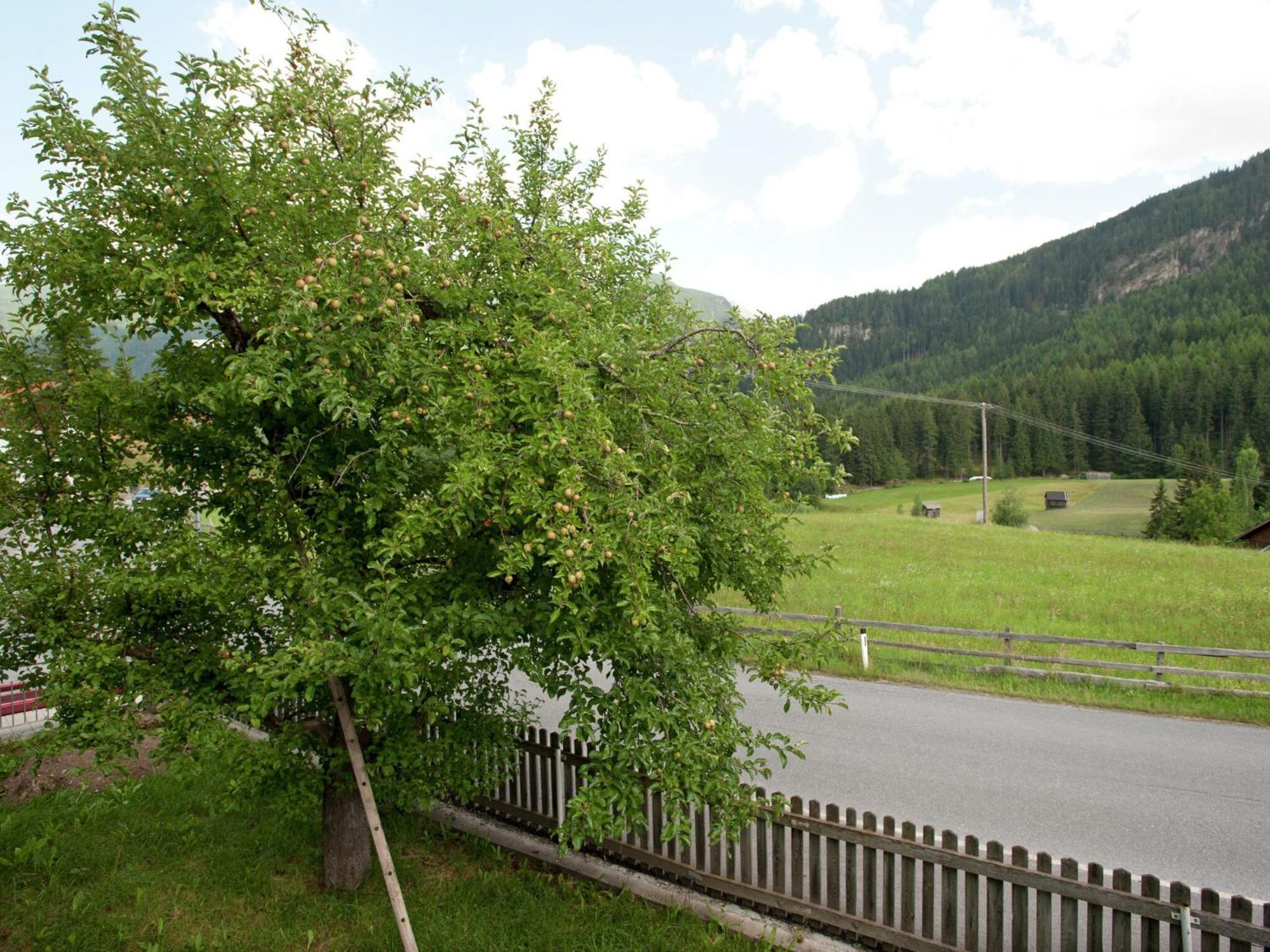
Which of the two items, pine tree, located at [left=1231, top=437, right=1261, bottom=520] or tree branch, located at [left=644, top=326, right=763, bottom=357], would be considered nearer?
tree branch, located at [left=644, top=326, right=763, bottom=357]

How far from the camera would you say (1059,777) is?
9906mm

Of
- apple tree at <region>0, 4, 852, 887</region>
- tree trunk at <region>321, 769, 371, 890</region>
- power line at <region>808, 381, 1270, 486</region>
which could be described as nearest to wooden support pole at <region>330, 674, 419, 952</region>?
apple tree at <region>0, 4, 852, 887</region>

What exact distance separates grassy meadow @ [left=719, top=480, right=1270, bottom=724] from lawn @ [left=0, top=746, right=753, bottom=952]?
3572mm

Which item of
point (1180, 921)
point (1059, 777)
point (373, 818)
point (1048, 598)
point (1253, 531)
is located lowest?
point (1253, 531)

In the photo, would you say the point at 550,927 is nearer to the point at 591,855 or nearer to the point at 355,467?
the point at 591,855

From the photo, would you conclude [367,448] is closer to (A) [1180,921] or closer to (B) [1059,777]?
(A) [1180,921]

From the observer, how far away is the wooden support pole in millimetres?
5316

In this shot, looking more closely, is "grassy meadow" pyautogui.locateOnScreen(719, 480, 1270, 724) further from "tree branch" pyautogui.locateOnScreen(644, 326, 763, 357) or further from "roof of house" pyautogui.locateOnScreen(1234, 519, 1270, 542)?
"roof of house" pyautogui.locateOnScreen(1234, 519, 1270, 542)

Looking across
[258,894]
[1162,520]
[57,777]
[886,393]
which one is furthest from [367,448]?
[886,393]

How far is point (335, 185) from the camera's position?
5.16 meters

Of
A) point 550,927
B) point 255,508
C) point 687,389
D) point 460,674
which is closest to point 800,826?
point 550,927

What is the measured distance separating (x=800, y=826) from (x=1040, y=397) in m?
142

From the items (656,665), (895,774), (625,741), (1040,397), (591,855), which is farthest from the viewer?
(1040,397)

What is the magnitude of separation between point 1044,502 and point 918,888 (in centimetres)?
9907
